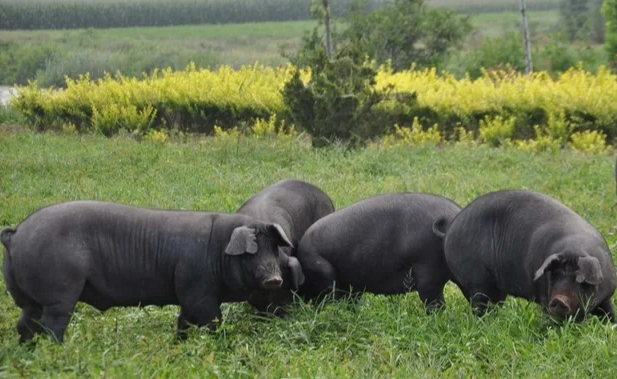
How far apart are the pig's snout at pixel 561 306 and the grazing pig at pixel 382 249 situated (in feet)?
4.10

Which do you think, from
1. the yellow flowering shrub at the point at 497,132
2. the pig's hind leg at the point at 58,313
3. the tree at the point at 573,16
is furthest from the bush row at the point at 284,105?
the tree at the point at 573,16

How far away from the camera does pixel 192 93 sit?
61.9ft

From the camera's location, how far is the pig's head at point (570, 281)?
22.0 feet

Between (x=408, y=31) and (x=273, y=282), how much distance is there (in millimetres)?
19116

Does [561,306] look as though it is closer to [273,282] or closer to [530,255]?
[530,255]

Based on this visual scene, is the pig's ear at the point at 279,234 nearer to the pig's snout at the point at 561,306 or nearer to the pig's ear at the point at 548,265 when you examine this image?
the pig's ear at the point at 548,265

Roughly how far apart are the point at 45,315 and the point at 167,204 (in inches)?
192

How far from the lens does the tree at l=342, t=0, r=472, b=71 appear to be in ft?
82.7

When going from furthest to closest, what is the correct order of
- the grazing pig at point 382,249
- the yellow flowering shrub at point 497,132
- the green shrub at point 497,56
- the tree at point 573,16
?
the tree at point 573,16 < the green shrub at point 497,56 < the yellow flowering shrub at point 497,132 < the grazing pig at point 382,249

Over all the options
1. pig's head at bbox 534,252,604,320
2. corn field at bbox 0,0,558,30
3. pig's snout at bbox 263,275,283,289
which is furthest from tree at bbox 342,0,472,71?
pig's head at bbox 534,252,604,320

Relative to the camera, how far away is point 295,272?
305 inches

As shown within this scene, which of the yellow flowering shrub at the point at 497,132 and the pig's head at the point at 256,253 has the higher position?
the pig's head at the point at 256,253

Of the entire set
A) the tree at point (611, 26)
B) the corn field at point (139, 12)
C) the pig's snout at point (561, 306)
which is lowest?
the tree at point (611, 26)

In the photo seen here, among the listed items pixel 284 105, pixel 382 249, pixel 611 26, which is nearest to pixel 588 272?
pixel 382 249
